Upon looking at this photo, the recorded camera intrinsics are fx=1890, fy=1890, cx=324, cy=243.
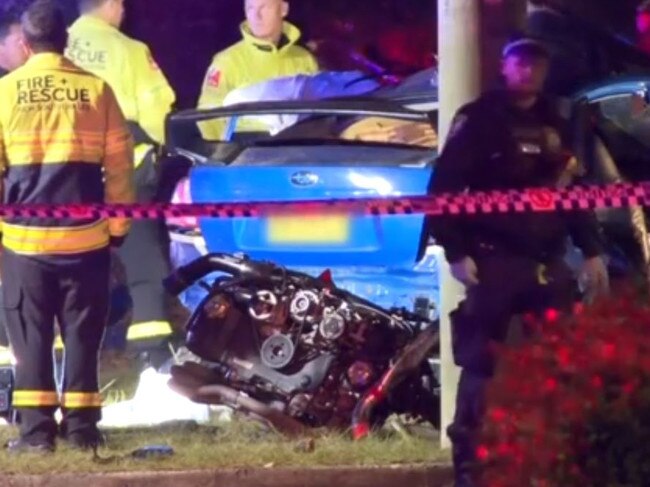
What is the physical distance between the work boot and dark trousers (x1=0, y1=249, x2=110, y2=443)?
0.07 feet

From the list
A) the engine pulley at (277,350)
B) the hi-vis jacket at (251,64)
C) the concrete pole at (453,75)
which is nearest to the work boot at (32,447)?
the engine pulley at (277,350)

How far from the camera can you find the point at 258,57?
31.9 feet

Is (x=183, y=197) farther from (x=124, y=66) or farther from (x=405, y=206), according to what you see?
(x=405, y=206)

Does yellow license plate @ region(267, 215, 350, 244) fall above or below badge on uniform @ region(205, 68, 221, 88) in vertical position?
below

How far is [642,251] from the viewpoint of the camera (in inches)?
372

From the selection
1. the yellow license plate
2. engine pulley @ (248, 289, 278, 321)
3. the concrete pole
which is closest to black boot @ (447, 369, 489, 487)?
the concrete pole

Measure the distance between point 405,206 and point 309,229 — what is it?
0.76 metres

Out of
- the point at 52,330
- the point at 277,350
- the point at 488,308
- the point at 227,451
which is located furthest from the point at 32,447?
the point at 488,308

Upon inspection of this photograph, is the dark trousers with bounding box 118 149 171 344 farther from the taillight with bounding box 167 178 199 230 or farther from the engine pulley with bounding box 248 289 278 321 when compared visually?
the engine pulley with bounding box 248 289 278 321

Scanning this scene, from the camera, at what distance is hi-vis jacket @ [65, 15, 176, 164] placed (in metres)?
9.68

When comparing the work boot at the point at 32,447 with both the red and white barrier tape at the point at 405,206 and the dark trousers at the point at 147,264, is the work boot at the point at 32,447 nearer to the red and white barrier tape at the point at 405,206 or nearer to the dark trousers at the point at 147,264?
the dark trousers at the point at 147,264

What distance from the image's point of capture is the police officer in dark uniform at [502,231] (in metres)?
8.61

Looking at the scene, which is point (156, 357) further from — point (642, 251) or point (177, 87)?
point (642, 251)

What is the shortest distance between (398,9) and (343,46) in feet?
1.11
